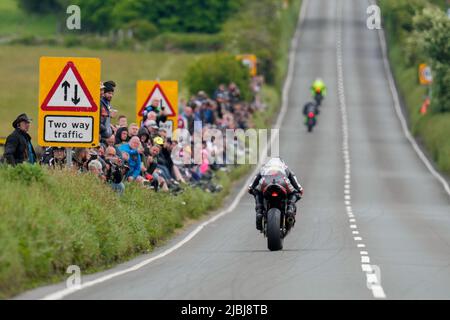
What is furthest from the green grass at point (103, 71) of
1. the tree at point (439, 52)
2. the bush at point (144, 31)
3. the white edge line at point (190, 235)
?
the tree at point (439, 52)

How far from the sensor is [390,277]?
16953 mm

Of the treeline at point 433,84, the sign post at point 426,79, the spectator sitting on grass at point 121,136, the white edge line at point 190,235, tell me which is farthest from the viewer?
the sign post at point 426,79

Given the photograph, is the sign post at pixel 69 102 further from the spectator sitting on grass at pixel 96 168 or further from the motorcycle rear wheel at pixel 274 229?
the motorcycle rear wheel at pixel 274 229

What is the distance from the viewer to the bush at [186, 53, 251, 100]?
190 ft

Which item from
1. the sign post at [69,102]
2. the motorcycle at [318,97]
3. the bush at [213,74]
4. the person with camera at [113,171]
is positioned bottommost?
the person with camera at [113,171]

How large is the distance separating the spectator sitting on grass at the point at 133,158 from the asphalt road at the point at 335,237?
1.36 m

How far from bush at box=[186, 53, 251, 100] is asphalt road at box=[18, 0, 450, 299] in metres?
3.45

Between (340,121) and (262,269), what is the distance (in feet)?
164

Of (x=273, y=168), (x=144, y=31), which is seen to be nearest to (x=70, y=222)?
(x=273, y=168)

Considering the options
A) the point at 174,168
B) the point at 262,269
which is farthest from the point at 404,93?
the point at 262,269

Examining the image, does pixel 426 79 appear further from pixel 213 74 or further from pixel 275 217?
pixel 275 217

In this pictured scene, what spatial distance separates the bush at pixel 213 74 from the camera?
190ft

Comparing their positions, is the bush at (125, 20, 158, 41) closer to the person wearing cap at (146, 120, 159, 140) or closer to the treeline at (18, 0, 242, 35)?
the treeline at (18, 0, 242, 35)
